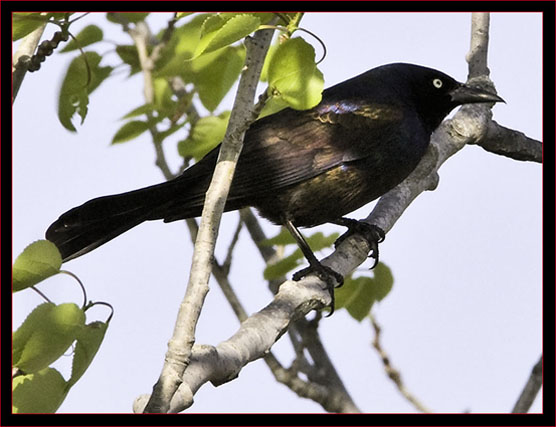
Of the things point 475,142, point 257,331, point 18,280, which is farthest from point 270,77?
point 475,142

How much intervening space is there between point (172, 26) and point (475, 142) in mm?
1731

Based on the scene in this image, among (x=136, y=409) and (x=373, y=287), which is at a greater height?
(x=373, y=287)

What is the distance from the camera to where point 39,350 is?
2500 millimetres

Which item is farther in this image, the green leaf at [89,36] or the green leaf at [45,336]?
the green leaf at [89,36]

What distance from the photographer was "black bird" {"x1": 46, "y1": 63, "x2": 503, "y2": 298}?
13.9 ft

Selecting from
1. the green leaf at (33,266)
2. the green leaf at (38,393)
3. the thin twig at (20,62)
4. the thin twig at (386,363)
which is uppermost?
the thin twig at (20,62)

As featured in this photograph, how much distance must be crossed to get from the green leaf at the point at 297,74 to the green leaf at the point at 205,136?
4.19 ft

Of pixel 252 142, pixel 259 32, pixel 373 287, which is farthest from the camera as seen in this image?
pixel 252 142

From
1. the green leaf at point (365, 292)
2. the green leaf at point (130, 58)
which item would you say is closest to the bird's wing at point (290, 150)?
the green leaf at point (130, 58)

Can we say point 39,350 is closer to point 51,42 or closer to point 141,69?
point 51,42

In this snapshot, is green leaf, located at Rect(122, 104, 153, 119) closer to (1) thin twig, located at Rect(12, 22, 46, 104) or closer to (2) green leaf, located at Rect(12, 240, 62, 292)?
(1) thin twig, located at Rect(12, 22, 46, 104)

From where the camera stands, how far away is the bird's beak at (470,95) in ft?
16.1

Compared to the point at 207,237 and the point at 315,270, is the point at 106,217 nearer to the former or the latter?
the point at 315,270

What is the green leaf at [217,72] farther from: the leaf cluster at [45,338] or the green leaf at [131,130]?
the leaf cluster at [45,338]
